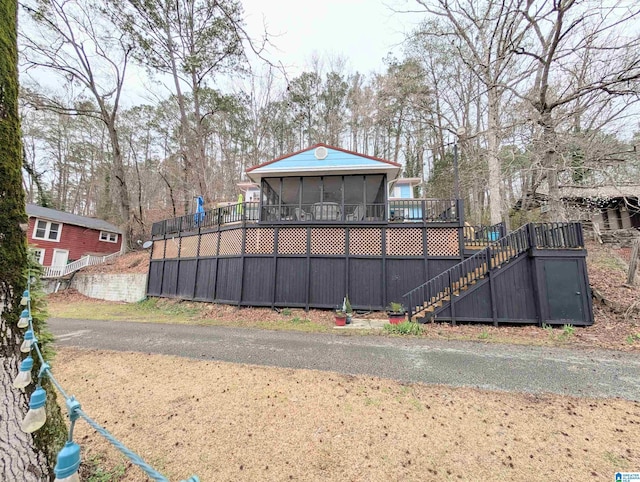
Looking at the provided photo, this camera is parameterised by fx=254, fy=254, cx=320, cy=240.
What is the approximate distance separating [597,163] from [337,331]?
36.3ft

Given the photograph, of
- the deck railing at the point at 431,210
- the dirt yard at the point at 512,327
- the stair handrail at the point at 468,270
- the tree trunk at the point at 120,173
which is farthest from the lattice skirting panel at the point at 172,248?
the stair handrail at the point at 468,270

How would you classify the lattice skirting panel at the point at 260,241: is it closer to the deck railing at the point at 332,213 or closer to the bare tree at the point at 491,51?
Answer: the deck railing at the point at 332,213

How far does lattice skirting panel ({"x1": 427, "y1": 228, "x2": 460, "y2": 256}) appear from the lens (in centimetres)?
918

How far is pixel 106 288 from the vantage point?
14977 millimetres

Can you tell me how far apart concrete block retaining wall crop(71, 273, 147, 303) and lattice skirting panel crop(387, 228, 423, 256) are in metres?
13.0

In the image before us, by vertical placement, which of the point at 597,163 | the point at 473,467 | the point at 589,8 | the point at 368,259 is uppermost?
the point at 589,8

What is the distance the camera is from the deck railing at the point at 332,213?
378 inches

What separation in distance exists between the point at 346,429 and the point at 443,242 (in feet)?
26.2

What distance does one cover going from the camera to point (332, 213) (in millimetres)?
10898

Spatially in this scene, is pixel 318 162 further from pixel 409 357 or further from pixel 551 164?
pixel 551 164

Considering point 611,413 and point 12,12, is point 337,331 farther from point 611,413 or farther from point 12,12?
point 12,12

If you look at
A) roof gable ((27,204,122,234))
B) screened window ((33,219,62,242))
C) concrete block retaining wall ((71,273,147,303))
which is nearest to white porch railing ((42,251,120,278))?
concrete block retaining wall ((71,273,147,303))

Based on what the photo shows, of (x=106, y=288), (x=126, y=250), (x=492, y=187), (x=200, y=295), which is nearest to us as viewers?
(x=200, y=295)

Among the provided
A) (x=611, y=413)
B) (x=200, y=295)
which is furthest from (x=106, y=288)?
(x=611, y=413)
